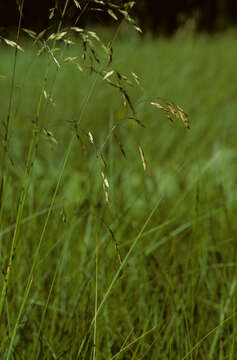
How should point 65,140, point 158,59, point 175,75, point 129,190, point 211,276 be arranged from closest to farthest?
point 211,276, point 129,190, point 65,140, point 175,75, point 158,59

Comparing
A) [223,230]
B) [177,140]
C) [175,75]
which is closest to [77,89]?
[175,75]

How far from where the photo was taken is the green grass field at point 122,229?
969mm

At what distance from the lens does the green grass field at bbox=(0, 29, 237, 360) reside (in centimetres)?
97

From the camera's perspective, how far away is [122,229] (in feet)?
5.15

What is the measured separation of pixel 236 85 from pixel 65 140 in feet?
7.97

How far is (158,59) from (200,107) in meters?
2.88

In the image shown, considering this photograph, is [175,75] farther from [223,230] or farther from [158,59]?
[223,230]

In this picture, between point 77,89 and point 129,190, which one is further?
point 77,89

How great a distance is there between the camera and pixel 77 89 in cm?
598

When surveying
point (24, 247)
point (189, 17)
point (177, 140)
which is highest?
point (189, 17)

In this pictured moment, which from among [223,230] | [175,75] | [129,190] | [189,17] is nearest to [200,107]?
[175,75]

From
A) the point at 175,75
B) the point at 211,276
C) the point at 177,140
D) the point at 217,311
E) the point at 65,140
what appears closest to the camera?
the point at 217,311

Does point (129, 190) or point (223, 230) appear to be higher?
point (223, 230)

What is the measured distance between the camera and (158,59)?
757 centimetres
